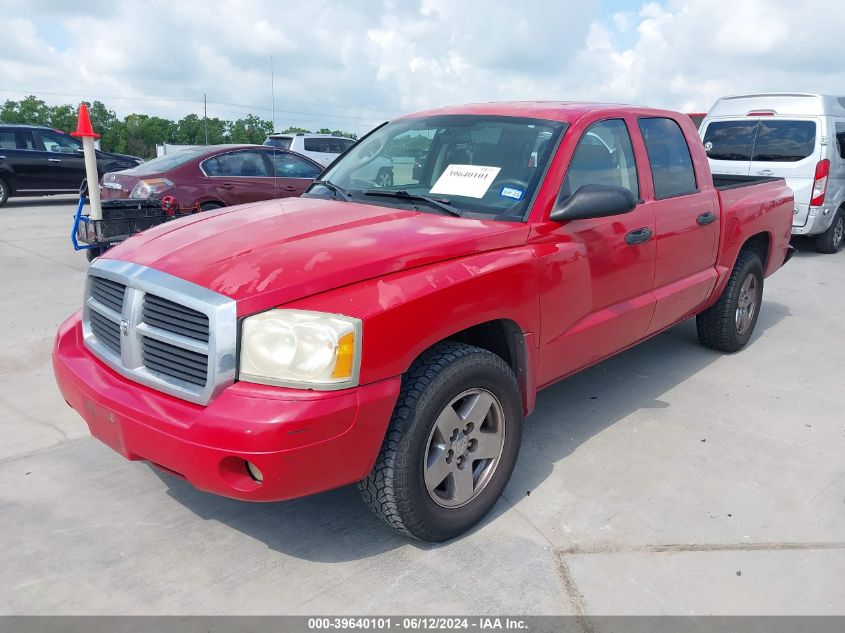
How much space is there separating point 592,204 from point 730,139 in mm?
7692

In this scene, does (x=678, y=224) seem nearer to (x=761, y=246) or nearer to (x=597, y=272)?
(x=597, y=272)

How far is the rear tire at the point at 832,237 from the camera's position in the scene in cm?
968

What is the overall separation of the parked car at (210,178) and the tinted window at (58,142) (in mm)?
6183

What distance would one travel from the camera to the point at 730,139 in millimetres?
9766

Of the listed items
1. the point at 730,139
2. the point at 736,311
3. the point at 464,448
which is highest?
the point at 730,139

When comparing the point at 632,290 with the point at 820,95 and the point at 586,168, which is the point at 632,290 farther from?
the point at 820,95

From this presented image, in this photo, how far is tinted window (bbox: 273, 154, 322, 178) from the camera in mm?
9969

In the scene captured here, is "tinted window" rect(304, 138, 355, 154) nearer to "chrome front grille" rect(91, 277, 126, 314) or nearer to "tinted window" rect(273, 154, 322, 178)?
"tinted window" rect(273, 154, 322, 178)

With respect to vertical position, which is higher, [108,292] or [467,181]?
[467,181]

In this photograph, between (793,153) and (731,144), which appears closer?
(793,153)

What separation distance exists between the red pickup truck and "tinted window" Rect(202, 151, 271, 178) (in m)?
5.54

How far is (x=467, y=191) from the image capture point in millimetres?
3422

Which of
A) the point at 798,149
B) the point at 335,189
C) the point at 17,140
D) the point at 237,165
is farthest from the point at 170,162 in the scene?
the point at 798,149

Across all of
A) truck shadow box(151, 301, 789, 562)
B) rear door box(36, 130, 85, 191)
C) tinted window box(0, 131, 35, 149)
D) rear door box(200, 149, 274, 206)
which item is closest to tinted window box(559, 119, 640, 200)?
truck shadow box(151, 301, 789, 562)
